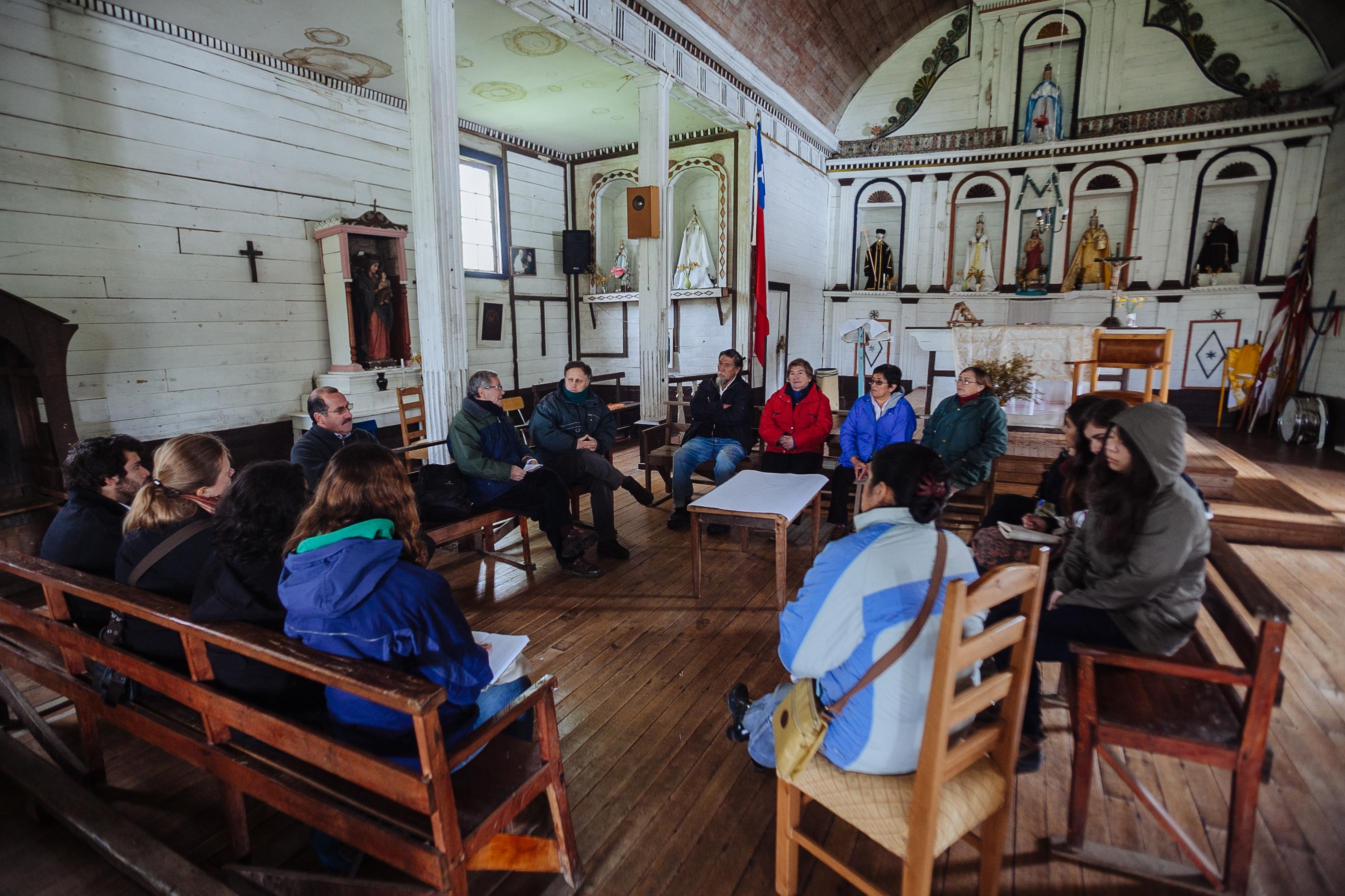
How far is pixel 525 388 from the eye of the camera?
8.55 meters

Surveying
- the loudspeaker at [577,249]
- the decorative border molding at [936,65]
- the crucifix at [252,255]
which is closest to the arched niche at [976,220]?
the decorative border molding at [936,65]

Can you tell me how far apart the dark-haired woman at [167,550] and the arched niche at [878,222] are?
9.49 metres

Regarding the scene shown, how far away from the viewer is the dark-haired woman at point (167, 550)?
1863mm

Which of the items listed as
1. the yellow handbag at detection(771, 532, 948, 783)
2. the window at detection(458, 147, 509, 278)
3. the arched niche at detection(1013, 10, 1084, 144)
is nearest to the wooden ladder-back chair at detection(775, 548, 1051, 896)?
the yellow handbag at detection(771, 532, 948, 783)

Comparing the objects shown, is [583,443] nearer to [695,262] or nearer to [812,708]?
[812,708]

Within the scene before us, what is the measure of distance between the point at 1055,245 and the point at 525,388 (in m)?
7.36

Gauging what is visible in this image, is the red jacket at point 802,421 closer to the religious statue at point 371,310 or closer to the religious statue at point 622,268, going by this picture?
the religious statue at point 371,310

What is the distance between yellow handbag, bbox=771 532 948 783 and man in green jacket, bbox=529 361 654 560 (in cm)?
248

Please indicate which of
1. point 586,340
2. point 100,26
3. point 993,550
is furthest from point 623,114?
point 993,550

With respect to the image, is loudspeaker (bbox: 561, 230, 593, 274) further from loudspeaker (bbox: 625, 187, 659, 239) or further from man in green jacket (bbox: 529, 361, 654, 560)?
man in green jacket (bbox: 529, 361, 654, 560)

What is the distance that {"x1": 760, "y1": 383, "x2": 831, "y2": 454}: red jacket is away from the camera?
14.9 ft

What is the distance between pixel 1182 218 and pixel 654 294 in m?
7.14

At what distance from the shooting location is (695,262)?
8.40 metres

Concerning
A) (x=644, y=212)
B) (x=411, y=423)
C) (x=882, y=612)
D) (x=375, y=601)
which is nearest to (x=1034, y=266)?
(x=644, y=212)
